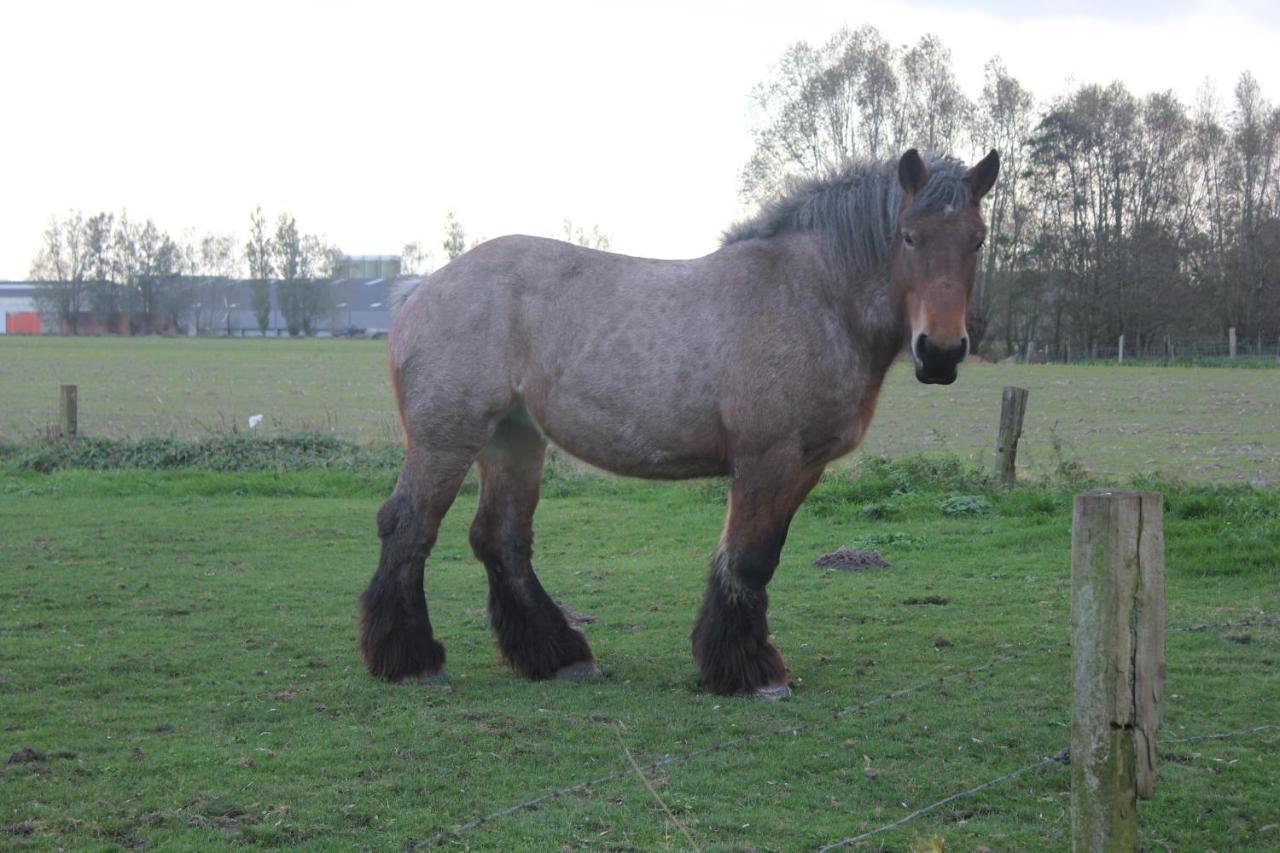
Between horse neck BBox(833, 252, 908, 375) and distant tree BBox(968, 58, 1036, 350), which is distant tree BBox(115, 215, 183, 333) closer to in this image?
distant tree BBox(968, 58, 1036, 350)

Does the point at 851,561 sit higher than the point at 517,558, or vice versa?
the point at 517,558

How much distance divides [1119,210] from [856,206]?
49390mm

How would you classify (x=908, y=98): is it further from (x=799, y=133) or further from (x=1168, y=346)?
(x=1168, y=346)

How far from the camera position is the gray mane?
5.64 m

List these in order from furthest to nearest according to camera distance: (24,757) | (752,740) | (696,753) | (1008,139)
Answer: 1. (1008,139)
2. (752,740)
3. (696,753)
4. (24,757)

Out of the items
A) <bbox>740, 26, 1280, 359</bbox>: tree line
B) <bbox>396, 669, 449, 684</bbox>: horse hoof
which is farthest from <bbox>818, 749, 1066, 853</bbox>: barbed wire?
<bbox>740, 26, 1280, 359</bbox>: tree line

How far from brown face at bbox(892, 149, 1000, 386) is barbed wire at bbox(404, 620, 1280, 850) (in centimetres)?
163

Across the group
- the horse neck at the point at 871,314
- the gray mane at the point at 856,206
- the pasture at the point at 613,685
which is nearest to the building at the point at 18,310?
the pasture at the point at 613,685

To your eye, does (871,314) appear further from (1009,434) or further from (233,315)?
(233,315)

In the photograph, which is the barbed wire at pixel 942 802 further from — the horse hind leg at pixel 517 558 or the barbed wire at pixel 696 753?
the horse hind leg at pixel 517 558

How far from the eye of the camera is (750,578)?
589 centimetres

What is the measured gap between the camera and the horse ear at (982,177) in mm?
5664

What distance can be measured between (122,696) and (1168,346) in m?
52.4

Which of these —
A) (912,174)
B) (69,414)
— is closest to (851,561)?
(912,174)
